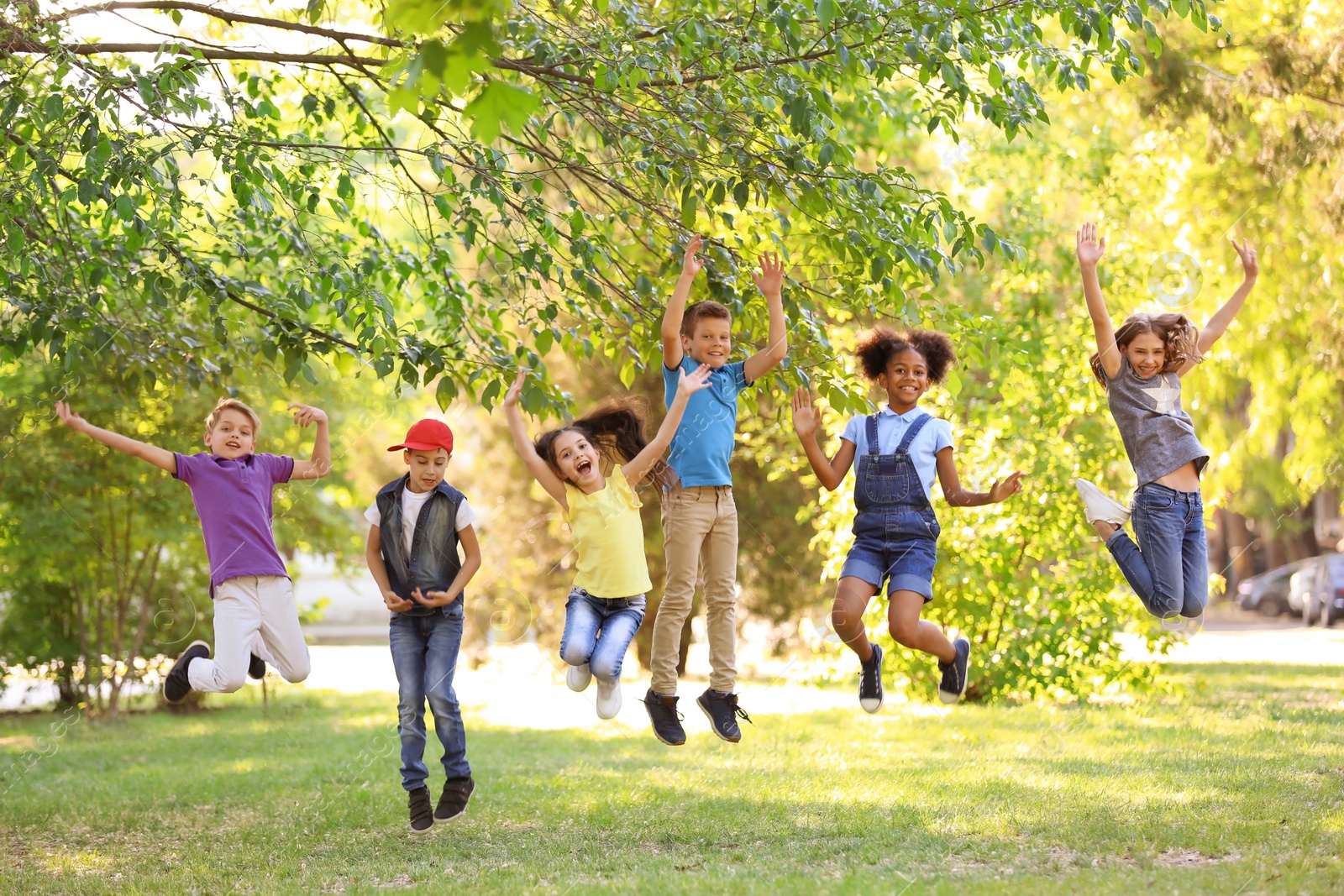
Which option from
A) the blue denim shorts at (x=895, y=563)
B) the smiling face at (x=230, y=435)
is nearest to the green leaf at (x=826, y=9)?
the blue denim shorts at (x=895, y=563)

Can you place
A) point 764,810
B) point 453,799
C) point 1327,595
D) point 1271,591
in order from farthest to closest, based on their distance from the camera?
point 1271,591 → point 1327,595 → point 764,810 → point 453,799

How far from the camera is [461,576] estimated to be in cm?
596

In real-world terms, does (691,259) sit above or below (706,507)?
above

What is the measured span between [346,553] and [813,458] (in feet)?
32.6

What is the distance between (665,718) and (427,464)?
5.41 feet

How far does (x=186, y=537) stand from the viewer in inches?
513

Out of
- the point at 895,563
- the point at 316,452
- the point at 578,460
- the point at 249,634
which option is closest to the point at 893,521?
the point at 895,563

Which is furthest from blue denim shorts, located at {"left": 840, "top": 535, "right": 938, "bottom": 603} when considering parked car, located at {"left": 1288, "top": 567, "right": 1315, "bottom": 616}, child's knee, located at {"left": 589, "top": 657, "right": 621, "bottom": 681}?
parked car, located at {"left": 1288, "top": 567, "right": 1315, "bottom": 616}

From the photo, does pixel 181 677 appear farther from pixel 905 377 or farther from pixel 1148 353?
pixel 1148 353

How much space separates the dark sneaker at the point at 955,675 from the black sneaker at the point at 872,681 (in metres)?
0.29

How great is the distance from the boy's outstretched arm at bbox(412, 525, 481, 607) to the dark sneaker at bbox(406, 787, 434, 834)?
1102 mm

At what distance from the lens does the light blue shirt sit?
6.00 m

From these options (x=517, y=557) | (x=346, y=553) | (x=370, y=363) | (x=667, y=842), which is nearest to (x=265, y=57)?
(x=370, y=363)

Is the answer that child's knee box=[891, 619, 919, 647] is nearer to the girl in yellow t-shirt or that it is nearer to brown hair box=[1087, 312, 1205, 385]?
the girl in yellow t-shirt
